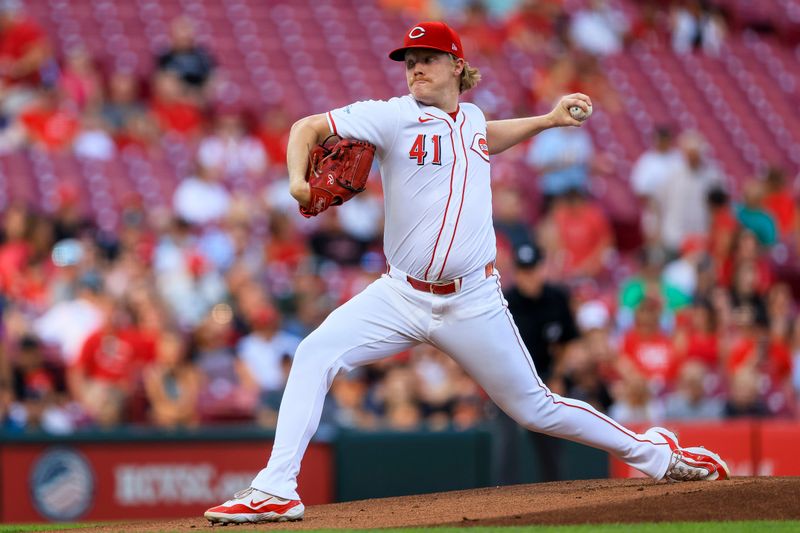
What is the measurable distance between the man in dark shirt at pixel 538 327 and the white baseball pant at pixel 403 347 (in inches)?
96.0

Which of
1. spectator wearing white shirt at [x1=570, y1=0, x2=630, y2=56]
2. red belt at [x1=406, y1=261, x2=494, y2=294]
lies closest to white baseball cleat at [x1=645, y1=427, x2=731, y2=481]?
red belt at [x1=406, y1=261, x2=494, y2=294]

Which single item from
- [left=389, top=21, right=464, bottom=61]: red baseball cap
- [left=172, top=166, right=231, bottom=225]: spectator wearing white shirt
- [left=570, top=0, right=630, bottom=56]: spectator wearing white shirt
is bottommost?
[left=389, top=21, right=464, bottom=61]: red baseball cap

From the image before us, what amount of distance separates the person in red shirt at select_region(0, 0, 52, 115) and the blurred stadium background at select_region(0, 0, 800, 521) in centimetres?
2

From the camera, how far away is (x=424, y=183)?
5137mm

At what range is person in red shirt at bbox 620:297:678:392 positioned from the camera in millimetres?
10039

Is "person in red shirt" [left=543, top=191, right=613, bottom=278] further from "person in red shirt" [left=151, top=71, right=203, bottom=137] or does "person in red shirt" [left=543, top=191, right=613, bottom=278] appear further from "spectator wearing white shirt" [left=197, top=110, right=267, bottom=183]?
"person in red shirt" [left=151, top=71, right=203, bottom=137]

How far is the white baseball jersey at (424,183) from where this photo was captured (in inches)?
201

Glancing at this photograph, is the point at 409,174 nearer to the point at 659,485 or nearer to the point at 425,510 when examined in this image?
the point at 425,510

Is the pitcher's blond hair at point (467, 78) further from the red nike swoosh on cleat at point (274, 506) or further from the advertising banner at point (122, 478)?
the advertising banner at point (122, 478)

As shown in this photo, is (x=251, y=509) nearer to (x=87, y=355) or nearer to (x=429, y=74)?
(x=429, y=74)

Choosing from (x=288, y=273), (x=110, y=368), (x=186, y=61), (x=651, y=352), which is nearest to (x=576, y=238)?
(x=651, y=352)

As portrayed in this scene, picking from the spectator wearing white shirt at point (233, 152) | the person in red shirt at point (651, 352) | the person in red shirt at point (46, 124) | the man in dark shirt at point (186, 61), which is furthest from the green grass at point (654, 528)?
the man in dark shirt at point (186, 61)

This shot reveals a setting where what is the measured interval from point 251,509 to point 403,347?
2.78 feet

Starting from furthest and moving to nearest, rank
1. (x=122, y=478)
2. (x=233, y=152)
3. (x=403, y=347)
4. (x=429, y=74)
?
(x=233, y=152)
(x=122, y=478)
(x=403, y=347)
(x=429, y=74)
